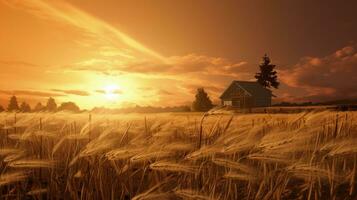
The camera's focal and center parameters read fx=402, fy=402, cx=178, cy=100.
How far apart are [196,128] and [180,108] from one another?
1829 inches

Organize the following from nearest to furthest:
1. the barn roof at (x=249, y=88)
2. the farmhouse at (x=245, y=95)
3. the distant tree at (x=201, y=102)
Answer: the distant tree at (x=201, y=102) < the farmhouse at (x=245, y=95) < the barn roof at (x=249, y=88)

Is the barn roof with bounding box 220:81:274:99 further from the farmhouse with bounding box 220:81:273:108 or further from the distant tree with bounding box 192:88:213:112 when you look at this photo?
the distant tree with bounding box 192:88:213:112

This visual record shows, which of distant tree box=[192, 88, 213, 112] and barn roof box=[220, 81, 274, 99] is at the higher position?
barn roof box=[220, 81, 274, 99]

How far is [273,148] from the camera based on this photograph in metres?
2.08

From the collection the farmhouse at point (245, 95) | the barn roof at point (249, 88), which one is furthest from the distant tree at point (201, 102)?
the barn roof at point (249, 88)

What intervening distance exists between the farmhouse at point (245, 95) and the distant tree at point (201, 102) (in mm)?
2421

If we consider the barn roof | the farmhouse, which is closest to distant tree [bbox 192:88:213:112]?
the farmhouse

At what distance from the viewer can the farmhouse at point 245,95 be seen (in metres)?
51.0

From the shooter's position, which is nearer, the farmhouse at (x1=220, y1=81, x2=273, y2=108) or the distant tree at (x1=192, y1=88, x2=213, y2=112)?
the distant tree at (x1=192, y1=88, x2=213, y2=112)

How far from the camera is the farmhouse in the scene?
167 ft

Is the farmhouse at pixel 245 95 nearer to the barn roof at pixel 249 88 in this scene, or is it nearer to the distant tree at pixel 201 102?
the barn roof at pixel 249 88

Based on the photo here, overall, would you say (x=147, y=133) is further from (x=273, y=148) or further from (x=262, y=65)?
(x=262, y=65)

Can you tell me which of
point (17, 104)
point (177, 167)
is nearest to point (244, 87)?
point (17, 104)

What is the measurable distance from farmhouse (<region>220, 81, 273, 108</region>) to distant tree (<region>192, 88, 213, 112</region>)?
242cm
